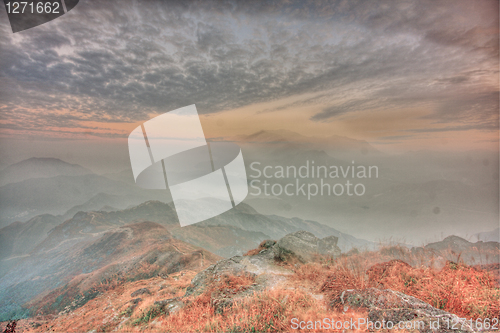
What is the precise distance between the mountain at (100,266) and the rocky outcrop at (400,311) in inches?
1066

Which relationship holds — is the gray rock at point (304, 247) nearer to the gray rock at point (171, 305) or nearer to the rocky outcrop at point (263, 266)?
the rocky outcrop at point (263, 266)

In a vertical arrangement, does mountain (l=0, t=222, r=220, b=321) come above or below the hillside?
below

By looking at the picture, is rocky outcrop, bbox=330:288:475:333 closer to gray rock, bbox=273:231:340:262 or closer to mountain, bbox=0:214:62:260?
gray rock, bbox=273:231:340:262

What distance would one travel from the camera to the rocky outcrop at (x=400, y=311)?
4.19 meters

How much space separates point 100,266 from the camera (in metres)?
53.7

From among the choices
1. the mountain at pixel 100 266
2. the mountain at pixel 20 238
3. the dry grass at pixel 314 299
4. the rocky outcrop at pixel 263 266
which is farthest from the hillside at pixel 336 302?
the mountain at pixel 20 238

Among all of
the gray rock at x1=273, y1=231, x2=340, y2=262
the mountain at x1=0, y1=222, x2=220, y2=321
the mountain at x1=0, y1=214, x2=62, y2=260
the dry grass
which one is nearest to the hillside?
the dry grass

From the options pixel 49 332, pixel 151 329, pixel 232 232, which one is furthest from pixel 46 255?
pixel 151 329

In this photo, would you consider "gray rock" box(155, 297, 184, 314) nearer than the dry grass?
No

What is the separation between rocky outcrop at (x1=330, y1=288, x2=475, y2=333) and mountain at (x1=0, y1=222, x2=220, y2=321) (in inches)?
1066

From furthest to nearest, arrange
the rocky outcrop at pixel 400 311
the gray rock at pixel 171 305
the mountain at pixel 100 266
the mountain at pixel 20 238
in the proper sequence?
the mountain at pixel 20 238 < the mountain at pixel 100 266 < the gray rock at pixel 171 305 < the rocky outcrop at pixel 400 311

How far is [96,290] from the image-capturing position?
29.5 m

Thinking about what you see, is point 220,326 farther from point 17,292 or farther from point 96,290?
point 17,292

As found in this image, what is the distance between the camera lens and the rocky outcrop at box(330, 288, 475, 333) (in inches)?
165
